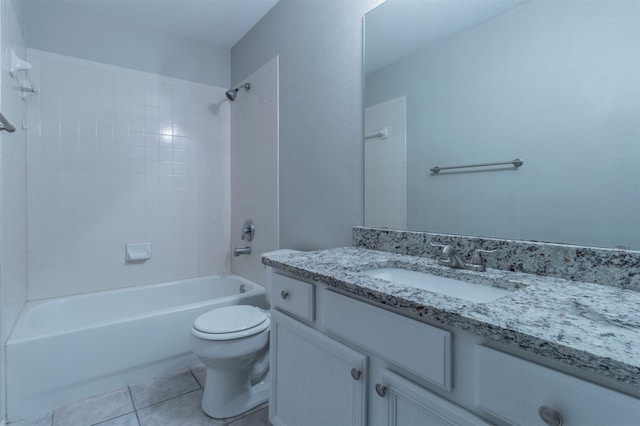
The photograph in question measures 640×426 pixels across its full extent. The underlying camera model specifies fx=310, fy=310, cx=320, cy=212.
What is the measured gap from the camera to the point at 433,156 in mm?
1273

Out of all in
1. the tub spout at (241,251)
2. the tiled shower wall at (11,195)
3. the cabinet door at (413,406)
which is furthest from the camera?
the tub spout at (241,251)

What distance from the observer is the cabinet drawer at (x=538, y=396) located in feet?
1.47

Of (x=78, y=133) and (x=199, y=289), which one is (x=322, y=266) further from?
(x=78, y=133)

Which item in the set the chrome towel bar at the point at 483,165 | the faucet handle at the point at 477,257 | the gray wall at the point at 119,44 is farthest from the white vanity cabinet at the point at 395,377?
the gray wall at the point at 119,44

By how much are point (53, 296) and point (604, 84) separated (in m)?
2.97

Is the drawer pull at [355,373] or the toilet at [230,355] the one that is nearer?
the drawer pull at [355,373]

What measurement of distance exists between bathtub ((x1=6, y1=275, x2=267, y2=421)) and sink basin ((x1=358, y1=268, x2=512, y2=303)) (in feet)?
4.40

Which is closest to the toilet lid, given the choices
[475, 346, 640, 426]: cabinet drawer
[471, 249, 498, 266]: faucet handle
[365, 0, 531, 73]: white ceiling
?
[471, 249, 498, 266]: faucet handle

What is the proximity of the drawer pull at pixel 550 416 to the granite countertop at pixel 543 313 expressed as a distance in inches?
3.5

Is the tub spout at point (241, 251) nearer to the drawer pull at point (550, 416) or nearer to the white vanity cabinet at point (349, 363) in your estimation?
the white vanity cabinet at point (349, 363)

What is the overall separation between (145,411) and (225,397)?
0.41 meters

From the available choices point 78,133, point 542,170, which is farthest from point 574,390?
point 78,133

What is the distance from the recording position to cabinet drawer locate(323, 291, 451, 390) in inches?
26.0

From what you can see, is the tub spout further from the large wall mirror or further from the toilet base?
the large wall mirror
